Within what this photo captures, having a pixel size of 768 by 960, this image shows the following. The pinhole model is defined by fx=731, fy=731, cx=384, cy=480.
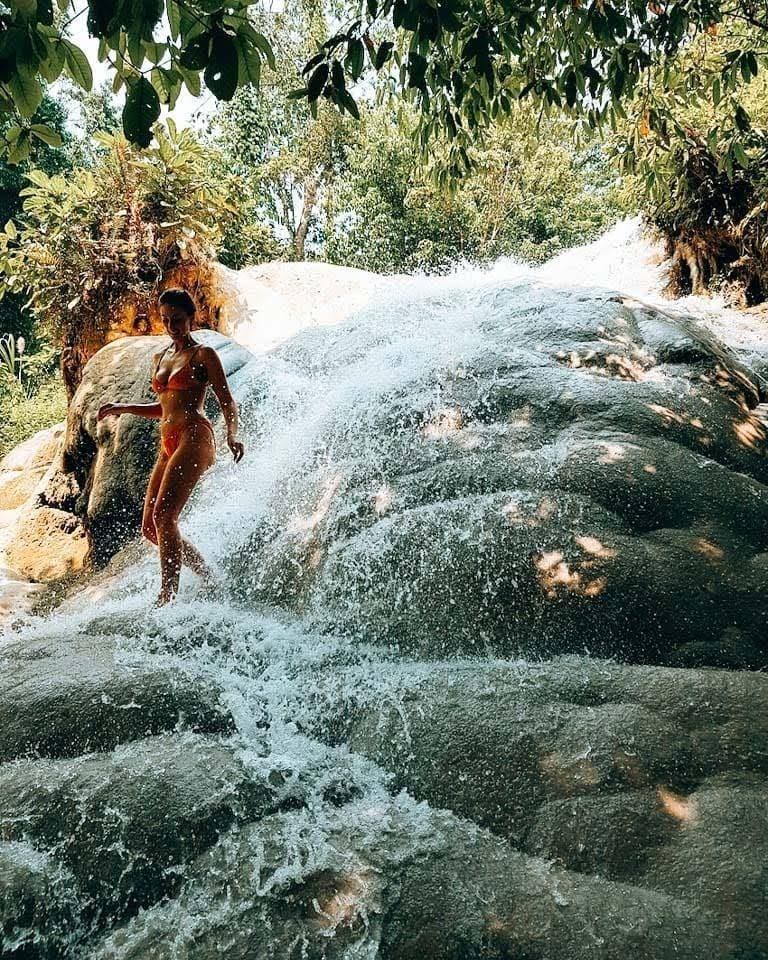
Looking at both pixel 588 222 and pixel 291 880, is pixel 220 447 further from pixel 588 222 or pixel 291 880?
pixel 588 222

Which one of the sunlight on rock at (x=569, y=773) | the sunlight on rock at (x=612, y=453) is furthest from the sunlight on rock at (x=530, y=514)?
the sunlight on rock at (x=569, y=773)

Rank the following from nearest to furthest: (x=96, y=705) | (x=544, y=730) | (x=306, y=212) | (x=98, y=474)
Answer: (x=544, y=730)
(x=96, y=705)
(x=98, y=474)
(x=306, y=212)

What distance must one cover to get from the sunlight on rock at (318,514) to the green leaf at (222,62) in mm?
3236

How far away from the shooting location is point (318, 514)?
16.1ft

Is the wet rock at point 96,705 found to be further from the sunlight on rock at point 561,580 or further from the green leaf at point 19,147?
the green leaf at point 19,147

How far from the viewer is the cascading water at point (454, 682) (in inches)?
85.7

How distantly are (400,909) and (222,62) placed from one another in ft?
7.70

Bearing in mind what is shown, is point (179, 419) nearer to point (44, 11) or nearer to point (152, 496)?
point (152, 496)

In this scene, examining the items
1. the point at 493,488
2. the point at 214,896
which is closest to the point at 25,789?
the point at 214,896

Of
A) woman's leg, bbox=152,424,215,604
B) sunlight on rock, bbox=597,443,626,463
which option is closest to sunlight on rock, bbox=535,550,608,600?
sunlight on rock, bbox=597,443,626,463

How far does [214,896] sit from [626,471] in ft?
10.2

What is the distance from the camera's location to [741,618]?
3580 mm

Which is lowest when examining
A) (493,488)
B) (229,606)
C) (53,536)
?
(53,536)

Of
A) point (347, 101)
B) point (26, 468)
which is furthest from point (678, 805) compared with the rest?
point (26, 468)
